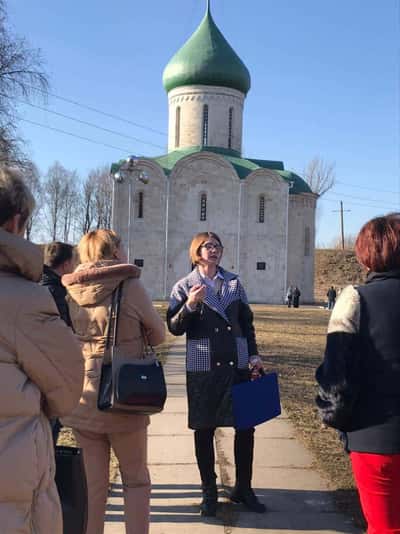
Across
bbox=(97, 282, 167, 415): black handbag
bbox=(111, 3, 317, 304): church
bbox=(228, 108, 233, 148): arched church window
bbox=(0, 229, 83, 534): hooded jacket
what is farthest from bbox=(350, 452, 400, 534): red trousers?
bbox=(228, 108, 233, 148): arched church window

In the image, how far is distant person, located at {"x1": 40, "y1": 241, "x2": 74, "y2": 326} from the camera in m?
4.29

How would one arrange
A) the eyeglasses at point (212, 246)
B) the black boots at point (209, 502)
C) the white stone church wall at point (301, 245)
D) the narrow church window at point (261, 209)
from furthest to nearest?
1. the white stone church wall at point (301, 245)
2. the narrow church window at point (261, 209)
3. the eyeglasses at point (212, 246)
4. the black boots at point (209, 502)

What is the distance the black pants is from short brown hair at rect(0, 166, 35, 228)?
2581mm

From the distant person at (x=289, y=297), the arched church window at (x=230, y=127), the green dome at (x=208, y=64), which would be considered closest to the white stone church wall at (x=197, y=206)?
the arched church window at (x=230, y=127)

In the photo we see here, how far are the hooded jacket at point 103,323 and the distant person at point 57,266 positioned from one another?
0.87 metres

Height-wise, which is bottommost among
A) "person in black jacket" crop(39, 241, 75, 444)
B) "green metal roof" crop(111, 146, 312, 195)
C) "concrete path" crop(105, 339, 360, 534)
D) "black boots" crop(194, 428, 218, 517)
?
"concrete path" crop(105, 339, 360, 534)

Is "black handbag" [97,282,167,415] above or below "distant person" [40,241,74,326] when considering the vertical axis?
below

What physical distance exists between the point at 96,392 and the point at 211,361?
1173mm

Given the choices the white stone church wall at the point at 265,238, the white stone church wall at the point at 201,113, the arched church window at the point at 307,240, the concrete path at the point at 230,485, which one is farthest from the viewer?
the arched church window at the point at 307,240

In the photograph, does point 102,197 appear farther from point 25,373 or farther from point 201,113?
point 25,373

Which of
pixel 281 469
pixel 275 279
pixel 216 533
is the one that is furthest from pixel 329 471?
pixel 275 279

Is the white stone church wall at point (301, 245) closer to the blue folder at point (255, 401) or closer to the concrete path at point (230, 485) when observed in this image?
the concrete path at point (230, 485)

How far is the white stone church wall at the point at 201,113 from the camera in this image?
37.0 m

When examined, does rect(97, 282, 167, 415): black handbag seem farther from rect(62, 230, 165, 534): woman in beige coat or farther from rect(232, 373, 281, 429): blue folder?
rect(232, 373, 281, 429): blue folder
